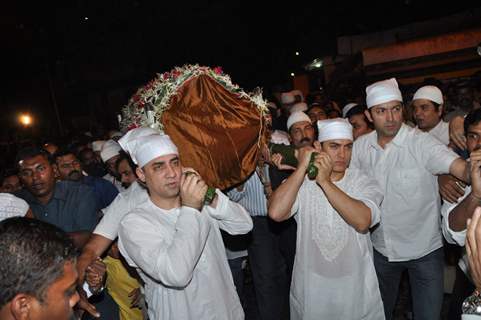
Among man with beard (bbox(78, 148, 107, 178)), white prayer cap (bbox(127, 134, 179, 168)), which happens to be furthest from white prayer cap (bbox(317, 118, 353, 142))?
man with beard (bbox(78, 148, 107, 178))

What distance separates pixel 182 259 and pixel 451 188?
2.34m

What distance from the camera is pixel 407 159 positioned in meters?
3.86

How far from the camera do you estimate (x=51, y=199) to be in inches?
158

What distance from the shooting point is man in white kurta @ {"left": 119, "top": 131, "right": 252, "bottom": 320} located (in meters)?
2.49

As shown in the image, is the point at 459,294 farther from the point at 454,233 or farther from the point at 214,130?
Answer: the point at 214,130

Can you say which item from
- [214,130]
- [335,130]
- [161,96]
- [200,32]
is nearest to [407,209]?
[335,130]

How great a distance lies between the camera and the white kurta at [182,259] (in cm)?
247

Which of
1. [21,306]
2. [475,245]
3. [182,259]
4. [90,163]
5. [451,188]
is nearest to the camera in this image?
[21,306]

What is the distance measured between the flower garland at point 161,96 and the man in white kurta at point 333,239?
0.81 metres

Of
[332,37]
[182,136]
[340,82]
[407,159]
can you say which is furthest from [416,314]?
[332,37]

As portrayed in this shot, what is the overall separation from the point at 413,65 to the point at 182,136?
39.3ft

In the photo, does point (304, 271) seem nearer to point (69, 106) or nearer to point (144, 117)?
point (144, 117)

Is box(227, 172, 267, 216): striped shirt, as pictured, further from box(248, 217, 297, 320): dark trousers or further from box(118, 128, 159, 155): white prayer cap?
box(118, 128, 159, 155): white prayer cap

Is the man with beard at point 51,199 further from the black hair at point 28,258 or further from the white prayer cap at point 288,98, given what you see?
the white prayer cap at point 288,98
